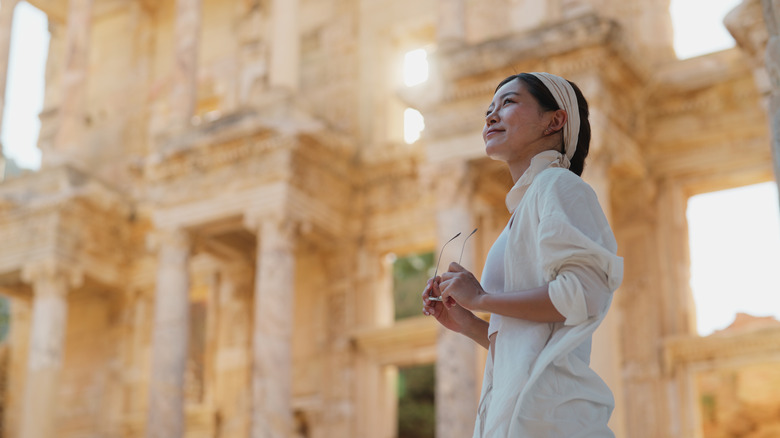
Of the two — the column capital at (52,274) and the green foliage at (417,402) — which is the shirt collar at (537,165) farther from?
the green foliage at (417,402)

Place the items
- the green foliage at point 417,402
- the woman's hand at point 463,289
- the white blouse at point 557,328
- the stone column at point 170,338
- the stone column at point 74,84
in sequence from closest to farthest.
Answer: the white blouse at point 557,328, the woman's hand at point 463,289, the stone column at point 170,338, the stone column at point 74,84, the green foliage at point 417,402

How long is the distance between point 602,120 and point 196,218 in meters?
6.63

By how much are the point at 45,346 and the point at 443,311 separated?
1551cm

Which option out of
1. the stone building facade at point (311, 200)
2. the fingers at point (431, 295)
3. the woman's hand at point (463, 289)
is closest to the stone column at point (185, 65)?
the stone building facade at point (311, 200)

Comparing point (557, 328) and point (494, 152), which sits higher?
point (494, 152)

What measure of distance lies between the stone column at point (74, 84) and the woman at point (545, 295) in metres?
16.7

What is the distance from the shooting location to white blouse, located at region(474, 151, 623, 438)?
227 cm

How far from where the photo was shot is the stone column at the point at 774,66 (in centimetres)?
356

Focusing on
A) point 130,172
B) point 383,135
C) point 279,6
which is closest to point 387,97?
point 383,135

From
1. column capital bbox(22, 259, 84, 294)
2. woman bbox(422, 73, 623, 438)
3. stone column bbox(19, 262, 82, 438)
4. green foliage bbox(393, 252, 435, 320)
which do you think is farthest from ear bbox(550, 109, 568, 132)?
green foliage bbox(393, 252, 435, 320)

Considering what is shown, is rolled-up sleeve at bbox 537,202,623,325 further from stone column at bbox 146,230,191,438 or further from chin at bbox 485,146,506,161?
stone column at bbox 146,230,191,438

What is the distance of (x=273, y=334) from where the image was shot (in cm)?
1416

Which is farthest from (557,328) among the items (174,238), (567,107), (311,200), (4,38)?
(4,38)

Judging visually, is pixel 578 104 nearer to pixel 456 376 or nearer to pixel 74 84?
pixel 456 376
